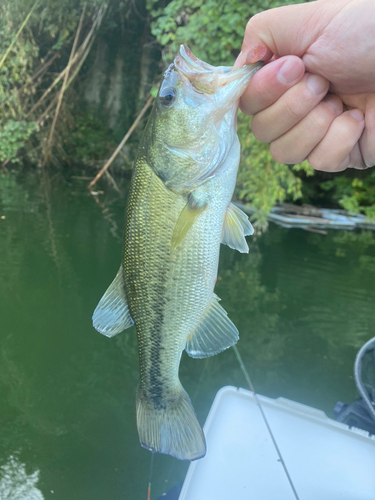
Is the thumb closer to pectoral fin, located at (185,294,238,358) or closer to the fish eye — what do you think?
the fish eye

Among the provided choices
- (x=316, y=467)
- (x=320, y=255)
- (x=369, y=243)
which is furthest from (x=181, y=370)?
(x=369, y=243)

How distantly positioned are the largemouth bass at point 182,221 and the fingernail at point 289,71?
0.28ft

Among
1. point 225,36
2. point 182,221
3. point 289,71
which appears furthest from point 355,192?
point 182,221

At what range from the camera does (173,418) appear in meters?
1.42

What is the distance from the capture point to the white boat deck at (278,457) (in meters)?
1.91

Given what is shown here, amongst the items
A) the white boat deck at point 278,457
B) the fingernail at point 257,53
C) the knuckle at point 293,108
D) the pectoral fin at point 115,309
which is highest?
the fingernail at point 257,53

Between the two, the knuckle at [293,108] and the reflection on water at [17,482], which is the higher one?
the knuckle at [293,108]

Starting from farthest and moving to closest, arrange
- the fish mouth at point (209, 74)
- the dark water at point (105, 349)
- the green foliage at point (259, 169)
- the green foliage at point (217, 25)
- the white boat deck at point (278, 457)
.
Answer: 1. the green foliage at point (259, 169)
2. the green foliage at point (217, 25)
3. the dark water at point (105, 349)
4. the white boat deck at point (278, 457)
5. the fish mouth at point (209, 74)

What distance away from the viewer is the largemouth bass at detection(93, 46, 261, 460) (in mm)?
1227

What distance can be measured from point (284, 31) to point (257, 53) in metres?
0.11

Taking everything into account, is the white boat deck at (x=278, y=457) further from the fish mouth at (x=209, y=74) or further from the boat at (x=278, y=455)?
the fish mouth at (x=209, y=74)

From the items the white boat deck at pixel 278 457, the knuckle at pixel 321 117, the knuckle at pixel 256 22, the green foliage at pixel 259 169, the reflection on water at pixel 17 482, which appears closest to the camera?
the knuckle at pixel 256 22

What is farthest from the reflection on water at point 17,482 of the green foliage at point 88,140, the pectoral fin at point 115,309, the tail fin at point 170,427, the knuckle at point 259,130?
the green foliage at point 88,140

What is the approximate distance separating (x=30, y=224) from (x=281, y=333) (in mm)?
5165
